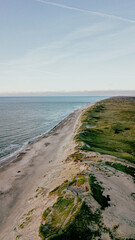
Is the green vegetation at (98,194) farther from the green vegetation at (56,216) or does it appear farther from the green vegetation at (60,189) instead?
the green vegetation at (60,189)

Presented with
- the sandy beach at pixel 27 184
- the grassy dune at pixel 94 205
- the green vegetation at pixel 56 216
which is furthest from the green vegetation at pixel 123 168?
the green vegetation at pixel 56 216

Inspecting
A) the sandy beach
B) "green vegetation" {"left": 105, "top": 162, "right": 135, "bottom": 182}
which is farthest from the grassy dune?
the sandy beach

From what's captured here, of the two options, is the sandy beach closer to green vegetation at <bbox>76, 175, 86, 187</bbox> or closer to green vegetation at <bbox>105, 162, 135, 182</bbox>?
green vegetation at <bbox>76, 175, 86, 187</bbox>

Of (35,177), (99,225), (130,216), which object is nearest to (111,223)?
(99,225)

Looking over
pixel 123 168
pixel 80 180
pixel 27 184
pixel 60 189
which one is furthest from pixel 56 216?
pixel 123 168

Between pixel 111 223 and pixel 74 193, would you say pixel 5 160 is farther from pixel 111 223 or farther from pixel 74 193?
pixel 111 223
